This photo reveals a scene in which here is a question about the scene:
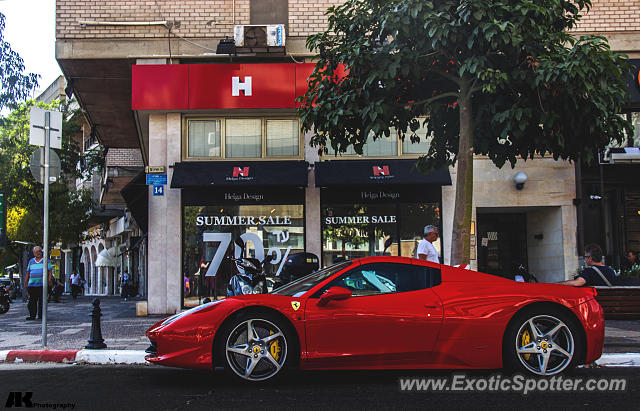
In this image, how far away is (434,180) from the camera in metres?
14.0

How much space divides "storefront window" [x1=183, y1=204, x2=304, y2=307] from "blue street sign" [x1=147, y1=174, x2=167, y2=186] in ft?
2.66

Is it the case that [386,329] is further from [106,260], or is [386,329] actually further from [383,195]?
[106,260]

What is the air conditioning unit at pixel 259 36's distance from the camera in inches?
558

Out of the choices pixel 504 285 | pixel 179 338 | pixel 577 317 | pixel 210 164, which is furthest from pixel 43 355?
pixel 210 164

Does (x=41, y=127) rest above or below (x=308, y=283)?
above

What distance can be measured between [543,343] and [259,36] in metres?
10.3

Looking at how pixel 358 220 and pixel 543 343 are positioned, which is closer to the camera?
pixel 543 343

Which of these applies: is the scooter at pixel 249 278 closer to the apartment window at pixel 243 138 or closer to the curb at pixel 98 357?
the curb at pixel 98 357

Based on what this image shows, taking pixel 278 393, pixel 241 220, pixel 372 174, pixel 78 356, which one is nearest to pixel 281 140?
pixel 241 220

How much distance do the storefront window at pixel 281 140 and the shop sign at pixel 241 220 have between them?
1.45 metres

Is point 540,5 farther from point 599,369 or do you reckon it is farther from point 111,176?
point 111,176

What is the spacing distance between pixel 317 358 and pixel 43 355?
13.0 feet

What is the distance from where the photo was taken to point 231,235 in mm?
14609

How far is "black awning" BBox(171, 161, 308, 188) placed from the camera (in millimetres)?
13914
